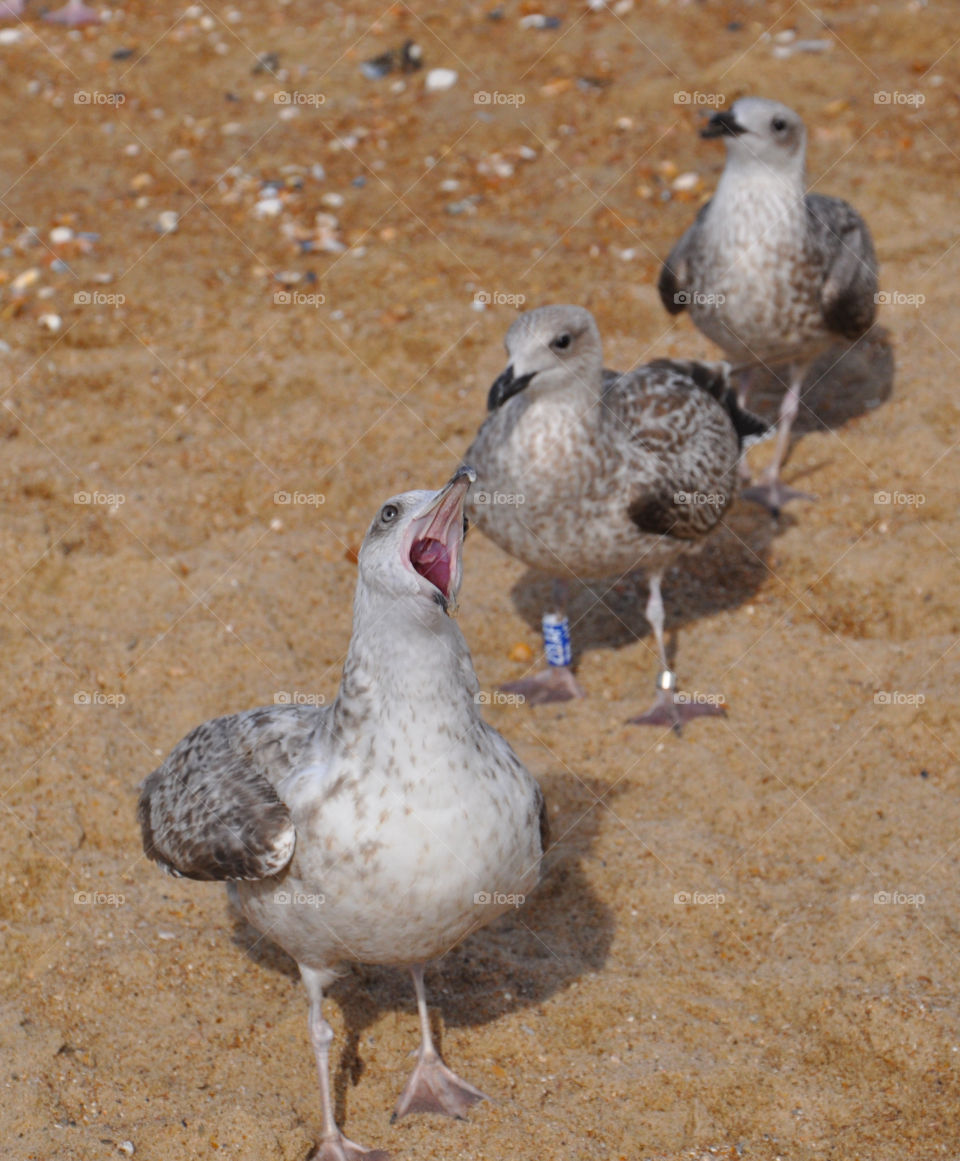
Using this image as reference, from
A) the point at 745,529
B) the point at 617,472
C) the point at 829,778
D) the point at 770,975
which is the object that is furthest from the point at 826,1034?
the point at 745,529

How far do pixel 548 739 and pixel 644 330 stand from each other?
403cm

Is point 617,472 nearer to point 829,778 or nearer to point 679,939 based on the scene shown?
point 829,778

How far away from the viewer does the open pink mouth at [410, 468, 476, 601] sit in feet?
12.9

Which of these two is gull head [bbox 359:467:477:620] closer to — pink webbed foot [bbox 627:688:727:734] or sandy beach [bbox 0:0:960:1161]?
sandy beach [bbox 0:0:960:1161]
